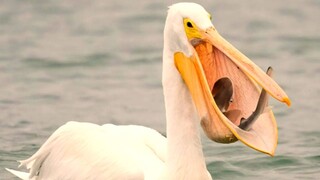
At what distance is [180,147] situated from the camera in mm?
7082

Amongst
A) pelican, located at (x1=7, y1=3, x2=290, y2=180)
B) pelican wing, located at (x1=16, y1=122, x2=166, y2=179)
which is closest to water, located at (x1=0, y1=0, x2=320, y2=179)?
pelican wing, located at (x1=16, y1=122, x2=166, y2=179)

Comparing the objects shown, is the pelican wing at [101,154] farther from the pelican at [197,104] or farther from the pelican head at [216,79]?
the pelican head at [216,79]

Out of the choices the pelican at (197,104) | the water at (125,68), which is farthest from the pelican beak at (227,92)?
the water at (125,68)

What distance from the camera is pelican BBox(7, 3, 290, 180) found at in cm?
673

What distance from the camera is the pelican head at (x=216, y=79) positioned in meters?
6.71

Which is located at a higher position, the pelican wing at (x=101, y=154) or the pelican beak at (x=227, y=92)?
the pelican beak at (x=227, y=92)

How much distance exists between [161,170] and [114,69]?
5705 millimetres

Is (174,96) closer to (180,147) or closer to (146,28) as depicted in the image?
(180,147)

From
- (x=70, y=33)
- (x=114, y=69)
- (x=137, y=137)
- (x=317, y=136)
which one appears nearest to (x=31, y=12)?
(x=70, y=33)

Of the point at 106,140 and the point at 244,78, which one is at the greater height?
the point at 244,78

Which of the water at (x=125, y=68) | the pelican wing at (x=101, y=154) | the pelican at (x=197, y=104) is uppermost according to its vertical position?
the pelican at (x=197, y=104)

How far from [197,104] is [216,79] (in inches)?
8.7

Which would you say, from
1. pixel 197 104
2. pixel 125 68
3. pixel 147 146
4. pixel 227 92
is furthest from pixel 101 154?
pixel 125 68

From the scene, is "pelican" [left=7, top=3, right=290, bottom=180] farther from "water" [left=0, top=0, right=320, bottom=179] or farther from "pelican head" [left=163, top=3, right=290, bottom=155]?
"water" [left=0, top=0, right=320, bottom=179]
